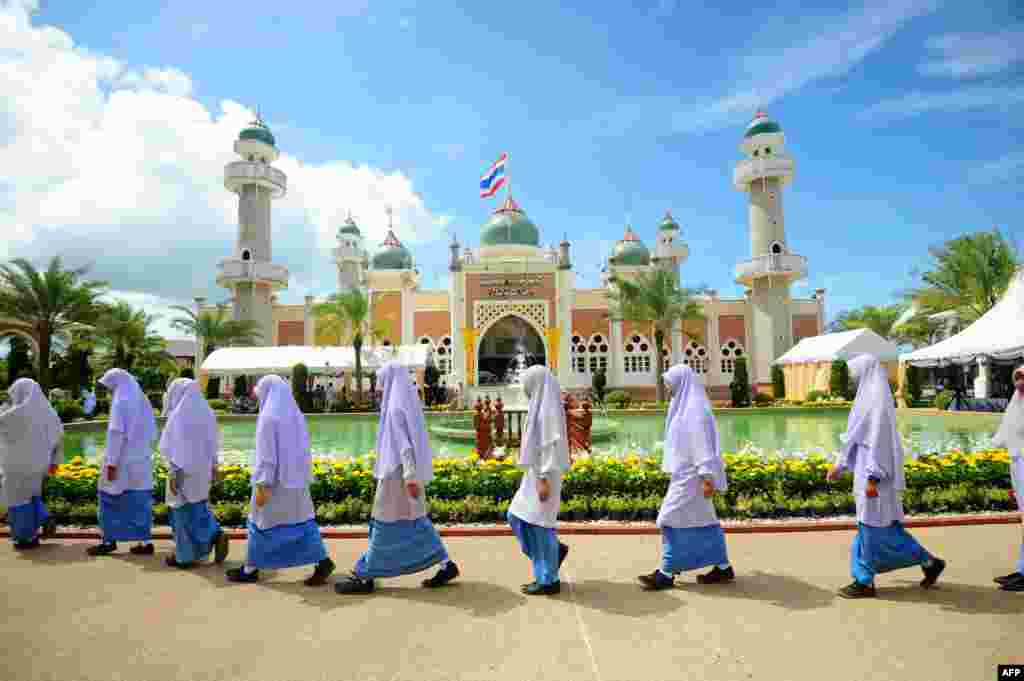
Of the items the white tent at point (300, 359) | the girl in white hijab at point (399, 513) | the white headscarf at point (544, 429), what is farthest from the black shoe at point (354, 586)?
the white tent at point (300, 359)

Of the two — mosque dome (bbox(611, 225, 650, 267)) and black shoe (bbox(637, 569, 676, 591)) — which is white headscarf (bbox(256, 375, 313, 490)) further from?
mosque dome (bbox(611, 225, 650, 267))

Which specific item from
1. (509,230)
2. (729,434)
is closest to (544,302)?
(509,230)

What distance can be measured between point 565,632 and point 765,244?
27.6 meters

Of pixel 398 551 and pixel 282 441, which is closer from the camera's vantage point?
pixel 398 551

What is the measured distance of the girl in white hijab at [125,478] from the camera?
4559 mm

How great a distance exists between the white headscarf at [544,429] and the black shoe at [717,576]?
1.08 metres

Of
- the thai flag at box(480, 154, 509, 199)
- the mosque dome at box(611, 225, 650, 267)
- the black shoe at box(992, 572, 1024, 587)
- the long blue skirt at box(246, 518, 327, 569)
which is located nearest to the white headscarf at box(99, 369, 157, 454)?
the long blue skirt at box(246, 518, 327, 569)

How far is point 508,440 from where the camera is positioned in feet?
31.1

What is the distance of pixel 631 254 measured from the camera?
32344 millimetres

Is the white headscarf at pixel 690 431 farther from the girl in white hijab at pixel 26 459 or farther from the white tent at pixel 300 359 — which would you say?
the white tent at pixel 300 359

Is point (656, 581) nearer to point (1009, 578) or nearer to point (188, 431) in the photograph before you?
point (1009, 578)

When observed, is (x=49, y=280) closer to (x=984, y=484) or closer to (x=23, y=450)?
(x=23, y=450)

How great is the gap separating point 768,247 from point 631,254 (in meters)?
7.09

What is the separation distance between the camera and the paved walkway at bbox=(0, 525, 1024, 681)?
2.66 m
